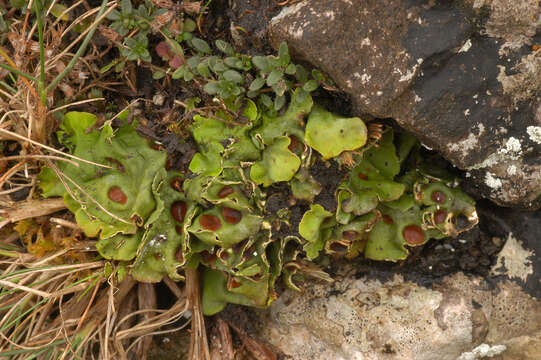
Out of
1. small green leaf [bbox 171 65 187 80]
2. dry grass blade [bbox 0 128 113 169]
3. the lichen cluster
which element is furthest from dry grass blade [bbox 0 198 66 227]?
small green leaf [bbox 171 65 187 80]

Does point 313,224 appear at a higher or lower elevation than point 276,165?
lower

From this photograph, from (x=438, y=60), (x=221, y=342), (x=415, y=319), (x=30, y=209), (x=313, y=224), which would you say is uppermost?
(x=438, y=60)

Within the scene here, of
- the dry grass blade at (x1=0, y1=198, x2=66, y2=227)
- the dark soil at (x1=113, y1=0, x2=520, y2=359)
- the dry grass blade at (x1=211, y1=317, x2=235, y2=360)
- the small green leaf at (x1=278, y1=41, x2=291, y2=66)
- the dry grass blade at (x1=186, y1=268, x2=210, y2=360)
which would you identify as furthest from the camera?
the dry grass blade at (x1=211, y1=317, x2=235, y2=360)

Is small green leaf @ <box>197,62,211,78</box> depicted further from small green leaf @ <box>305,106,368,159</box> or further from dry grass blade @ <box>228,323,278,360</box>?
dry grass blade @ <box>228,323,278,360</box>

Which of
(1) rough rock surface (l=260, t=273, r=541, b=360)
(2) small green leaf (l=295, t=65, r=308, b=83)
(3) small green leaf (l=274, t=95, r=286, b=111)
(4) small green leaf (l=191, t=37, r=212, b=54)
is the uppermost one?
(2) small green leaf (l=295, t=65, r=308, b=83)

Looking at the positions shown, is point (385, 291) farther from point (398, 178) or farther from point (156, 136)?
point (156, 136)

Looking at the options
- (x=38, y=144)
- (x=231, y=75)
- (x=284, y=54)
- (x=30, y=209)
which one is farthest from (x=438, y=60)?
(x=30, y=209)

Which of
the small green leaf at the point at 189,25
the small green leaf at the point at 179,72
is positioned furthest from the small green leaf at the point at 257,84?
the small green leaf at the point at 189,25

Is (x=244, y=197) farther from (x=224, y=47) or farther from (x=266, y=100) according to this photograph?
(x=224, y=47)
